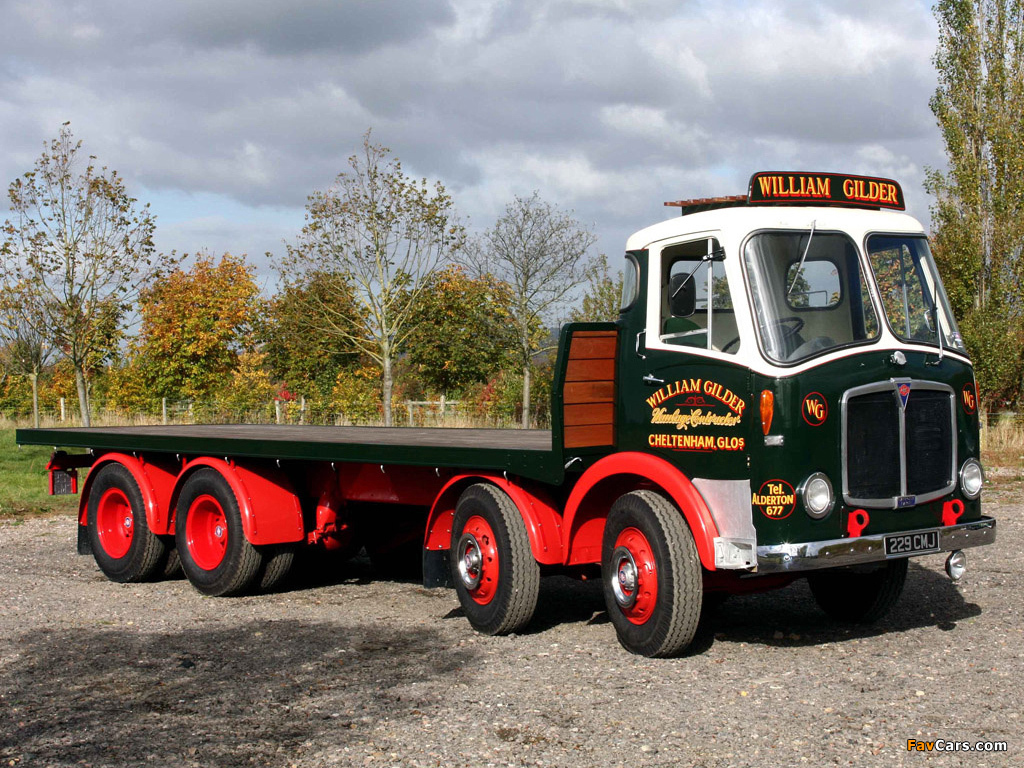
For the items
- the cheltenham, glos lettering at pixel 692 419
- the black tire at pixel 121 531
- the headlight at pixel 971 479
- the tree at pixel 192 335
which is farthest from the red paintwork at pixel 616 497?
the tree at pixel 192 335

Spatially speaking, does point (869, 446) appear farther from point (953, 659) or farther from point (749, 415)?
point (953, 659)

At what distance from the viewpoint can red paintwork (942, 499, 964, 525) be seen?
6.71 metres

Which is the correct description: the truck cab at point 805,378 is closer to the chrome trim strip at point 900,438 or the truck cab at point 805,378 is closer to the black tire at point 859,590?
the chrome trim strip at point 900,438

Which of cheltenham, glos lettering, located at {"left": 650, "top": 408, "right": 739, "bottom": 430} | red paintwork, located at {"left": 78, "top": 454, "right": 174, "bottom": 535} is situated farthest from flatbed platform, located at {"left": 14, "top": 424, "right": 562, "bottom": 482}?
cheltenham, glos lettering, located at {"left": 650, "top": 408, "right": 739, "bottom": 430}

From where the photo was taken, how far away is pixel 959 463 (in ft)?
22.2

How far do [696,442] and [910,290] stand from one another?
5.57 feet

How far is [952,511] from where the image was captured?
22.1 ft

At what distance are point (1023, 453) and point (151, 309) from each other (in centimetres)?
2444

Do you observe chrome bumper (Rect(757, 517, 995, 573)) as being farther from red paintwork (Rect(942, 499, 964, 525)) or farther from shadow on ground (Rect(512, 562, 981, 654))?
shadow on ground (Rect(512, 562, 981, 654))

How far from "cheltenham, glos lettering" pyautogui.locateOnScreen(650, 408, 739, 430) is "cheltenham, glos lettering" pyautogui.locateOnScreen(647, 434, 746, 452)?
65mm

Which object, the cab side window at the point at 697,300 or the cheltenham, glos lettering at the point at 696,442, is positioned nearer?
the cheltenham, glos lettering at the point at 696,442

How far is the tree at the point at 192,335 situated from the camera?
33.6 metres

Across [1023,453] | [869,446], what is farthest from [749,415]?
[1023,453]

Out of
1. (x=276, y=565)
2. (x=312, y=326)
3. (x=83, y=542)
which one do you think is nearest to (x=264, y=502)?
(x=276, y=565)
